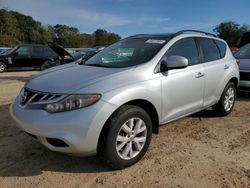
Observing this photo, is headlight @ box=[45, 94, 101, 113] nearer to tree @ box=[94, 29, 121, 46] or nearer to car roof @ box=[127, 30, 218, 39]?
car roof @ box=[127, 30, 218, 39]

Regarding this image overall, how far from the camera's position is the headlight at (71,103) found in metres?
3.35

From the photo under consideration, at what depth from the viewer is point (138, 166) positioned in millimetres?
3824

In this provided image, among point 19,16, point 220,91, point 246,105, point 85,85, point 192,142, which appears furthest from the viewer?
point 19,16

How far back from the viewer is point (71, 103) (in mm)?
3363

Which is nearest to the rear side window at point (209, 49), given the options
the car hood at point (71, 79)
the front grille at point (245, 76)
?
the car hood at point (71, 79)

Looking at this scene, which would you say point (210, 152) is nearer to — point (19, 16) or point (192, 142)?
point (192, 142)

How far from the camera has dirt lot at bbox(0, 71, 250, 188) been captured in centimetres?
346

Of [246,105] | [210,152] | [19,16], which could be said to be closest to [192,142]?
[210,152]

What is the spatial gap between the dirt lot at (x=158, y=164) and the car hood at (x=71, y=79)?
954 millimetres

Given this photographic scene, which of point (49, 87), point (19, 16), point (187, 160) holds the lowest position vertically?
point (187, 160)

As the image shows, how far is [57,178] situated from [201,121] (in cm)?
302

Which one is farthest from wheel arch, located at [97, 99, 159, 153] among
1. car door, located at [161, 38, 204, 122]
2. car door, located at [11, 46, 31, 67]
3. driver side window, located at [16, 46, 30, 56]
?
driver side window, located at [16, 46, 30, 56]

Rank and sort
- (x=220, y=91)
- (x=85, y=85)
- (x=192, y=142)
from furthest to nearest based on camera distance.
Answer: (x=220, y=91), (x=192, y=142), (x=85, y=85)

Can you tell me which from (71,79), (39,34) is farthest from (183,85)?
(39,34)
